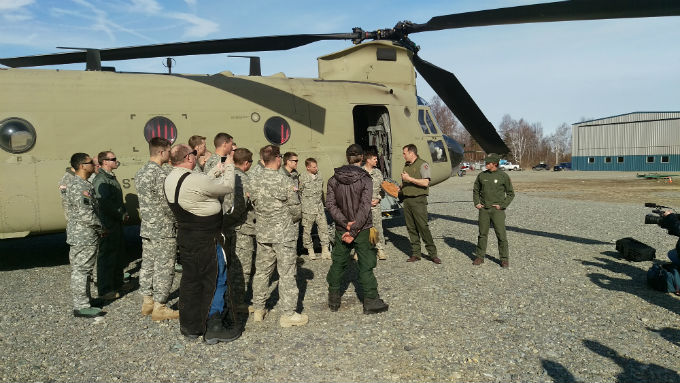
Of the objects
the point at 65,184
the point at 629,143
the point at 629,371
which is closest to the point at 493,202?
the point at 629,371

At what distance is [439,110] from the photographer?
7350 cm

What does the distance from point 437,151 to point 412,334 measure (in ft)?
20.5

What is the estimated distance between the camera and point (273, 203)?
4.36 m

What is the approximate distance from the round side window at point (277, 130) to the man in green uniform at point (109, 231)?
2.78 metres

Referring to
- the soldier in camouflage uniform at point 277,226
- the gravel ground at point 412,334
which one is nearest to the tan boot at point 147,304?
the gravel ground at point 412,334

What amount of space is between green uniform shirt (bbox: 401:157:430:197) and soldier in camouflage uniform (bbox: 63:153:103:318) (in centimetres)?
452

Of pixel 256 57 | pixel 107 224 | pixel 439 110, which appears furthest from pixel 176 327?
pixel 439 110

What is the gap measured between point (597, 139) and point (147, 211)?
189 feet

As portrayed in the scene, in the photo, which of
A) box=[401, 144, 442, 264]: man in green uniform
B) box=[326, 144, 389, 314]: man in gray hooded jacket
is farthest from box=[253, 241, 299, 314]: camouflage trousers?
box=[401, 144, 442, 264]: man in green uniform

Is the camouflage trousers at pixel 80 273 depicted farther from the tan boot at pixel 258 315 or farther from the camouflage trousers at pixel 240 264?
the tan boot at pixel 258 315

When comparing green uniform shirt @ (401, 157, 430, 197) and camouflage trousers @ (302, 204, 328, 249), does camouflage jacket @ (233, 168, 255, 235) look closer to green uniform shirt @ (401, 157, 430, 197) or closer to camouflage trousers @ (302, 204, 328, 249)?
camouflage trousers @ (302, 204, 328, 249)

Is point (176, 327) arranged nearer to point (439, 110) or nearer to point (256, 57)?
point (256, 57)

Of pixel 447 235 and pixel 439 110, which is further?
pixel 439 110

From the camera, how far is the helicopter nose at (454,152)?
1014 centimetres
